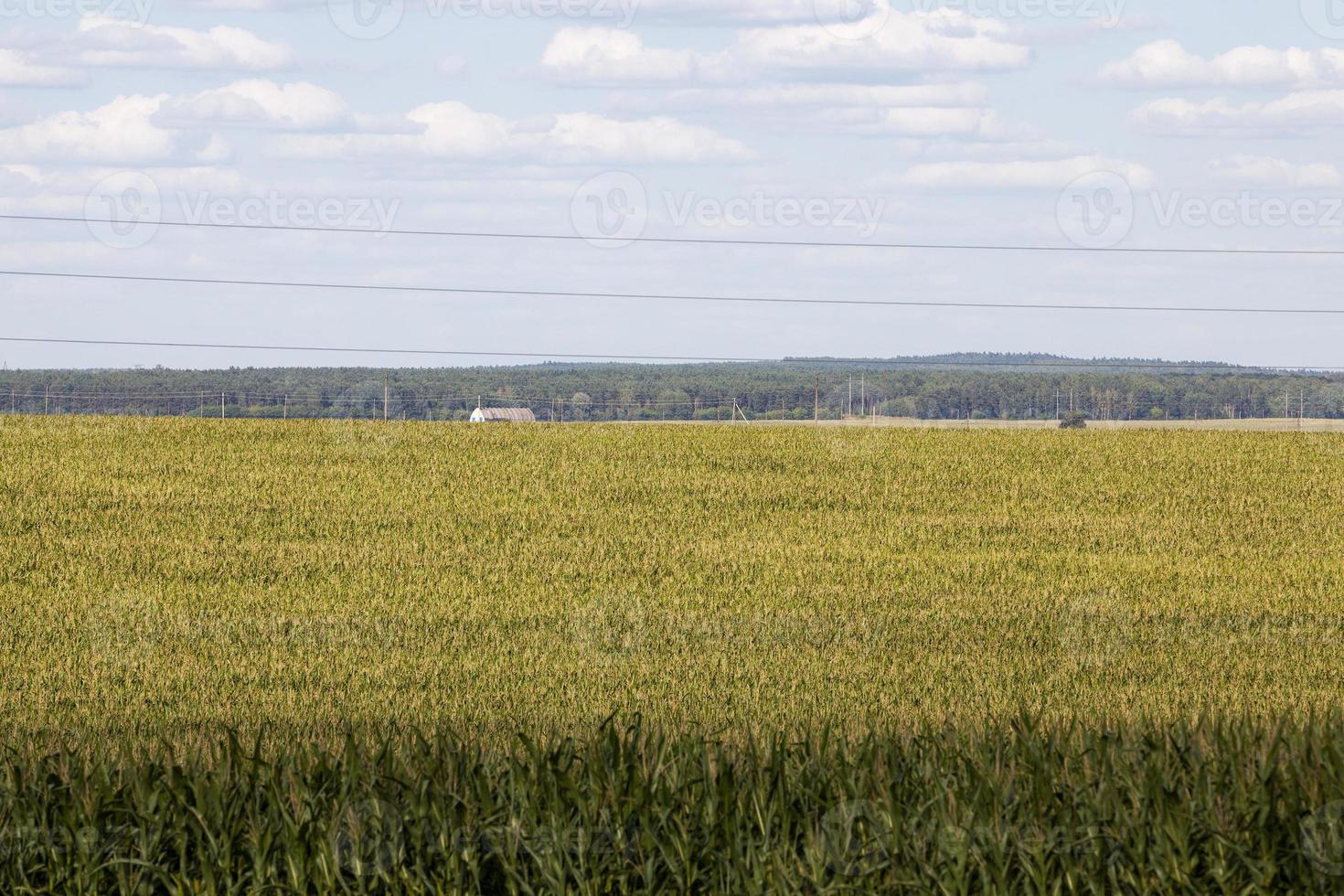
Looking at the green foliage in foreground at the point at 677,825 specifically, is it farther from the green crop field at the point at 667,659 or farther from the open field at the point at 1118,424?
the open field at the point at 1118,424

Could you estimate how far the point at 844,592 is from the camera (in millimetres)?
20922

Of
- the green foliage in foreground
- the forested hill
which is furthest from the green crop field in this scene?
the forested hill

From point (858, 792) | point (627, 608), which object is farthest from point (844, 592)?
point (858, 792)

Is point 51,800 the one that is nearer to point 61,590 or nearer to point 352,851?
point 352,851

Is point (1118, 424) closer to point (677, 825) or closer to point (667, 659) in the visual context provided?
point (667, 659)

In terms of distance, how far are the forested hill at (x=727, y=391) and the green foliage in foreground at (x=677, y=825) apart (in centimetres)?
4720

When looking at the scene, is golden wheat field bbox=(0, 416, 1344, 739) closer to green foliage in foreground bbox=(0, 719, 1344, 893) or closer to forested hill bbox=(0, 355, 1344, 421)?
green foliage in foreground bbox=(0, 719, 1344, 893)

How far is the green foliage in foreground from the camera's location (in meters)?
5.70

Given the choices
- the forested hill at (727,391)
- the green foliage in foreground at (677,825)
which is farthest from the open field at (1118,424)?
the green foliage in foreground at (677,825)

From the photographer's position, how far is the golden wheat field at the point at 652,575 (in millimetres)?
15039

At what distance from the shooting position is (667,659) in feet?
54.7

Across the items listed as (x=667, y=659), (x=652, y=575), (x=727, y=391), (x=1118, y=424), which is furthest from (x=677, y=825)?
(x=727, y=391)

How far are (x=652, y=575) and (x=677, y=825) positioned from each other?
16459 millimetres

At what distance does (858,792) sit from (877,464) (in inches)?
1024
